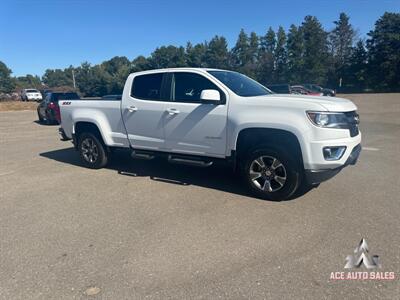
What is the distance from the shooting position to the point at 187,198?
4.84 meters

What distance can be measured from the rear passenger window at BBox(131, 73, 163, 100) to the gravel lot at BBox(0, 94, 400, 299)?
1.54m

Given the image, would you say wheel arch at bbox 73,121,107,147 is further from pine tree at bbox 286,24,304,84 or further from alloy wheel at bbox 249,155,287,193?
pine tree at bbox 286,24,304,84

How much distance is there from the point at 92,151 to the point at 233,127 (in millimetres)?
3447

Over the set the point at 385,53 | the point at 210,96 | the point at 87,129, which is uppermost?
the point at 385,53

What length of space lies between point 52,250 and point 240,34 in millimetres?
93423

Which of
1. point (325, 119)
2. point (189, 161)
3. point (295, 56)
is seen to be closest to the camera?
point (325, 119)

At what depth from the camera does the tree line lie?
189ft

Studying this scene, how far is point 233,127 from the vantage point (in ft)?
15.5

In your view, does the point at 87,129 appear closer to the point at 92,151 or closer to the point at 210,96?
the point at 92,151

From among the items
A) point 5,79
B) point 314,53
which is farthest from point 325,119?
point 5,79

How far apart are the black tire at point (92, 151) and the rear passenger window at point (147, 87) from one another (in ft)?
4.56

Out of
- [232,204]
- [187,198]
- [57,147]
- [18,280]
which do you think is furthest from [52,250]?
[57,147]

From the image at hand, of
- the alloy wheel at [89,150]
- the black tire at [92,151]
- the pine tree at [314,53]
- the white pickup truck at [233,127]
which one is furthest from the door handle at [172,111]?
the pine tree at [314,53]
